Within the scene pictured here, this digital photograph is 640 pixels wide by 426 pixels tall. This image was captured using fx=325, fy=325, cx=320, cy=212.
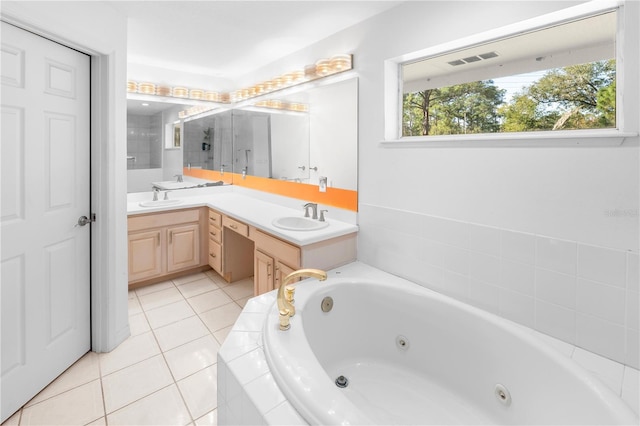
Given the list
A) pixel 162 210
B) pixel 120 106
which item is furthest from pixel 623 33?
pixel 162 210

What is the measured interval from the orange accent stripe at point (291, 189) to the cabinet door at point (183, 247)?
0.76 meters

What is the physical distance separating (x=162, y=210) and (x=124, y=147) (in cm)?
103

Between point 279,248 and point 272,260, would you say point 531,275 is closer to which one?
point 279,248

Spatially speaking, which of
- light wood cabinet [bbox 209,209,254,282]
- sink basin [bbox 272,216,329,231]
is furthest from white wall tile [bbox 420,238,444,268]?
light wood cabinet [bbox 209,209,254,282]

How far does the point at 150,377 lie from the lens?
6.45 feet

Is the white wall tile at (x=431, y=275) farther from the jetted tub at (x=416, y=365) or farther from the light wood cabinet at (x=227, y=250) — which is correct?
the light wood cabinet at (x=227, y=250)

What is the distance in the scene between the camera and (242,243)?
3.42 metres

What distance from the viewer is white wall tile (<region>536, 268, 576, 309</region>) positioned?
1.47 meters

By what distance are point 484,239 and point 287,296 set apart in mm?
1094

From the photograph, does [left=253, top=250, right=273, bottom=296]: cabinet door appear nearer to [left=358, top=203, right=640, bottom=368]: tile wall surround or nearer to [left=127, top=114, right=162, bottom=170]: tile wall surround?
[left=358, top=203, right=640, bottom=368]: tile wall surround

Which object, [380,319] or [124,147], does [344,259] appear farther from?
[124,147]

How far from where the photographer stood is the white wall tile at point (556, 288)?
4.83 ft

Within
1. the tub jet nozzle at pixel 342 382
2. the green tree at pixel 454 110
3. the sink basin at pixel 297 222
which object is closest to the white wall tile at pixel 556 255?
the green tree at pixel 454 110

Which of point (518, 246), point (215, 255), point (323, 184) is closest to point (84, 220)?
point (215, 255)
